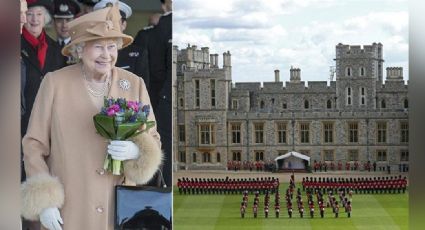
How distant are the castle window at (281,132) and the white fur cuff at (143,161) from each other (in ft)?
6.18

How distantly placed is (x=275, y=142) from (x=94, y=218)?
7.17 ft

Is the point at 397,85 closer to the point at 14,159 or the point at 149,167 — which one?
the point at 149,167

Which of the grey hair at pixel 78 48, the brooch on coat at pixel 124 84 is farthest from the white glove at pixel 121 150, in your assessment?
the grey hair at pixel 78 48

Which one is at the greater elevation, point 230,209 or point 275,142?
point 275,142

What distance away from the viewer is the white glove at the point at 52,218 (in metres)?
6.96

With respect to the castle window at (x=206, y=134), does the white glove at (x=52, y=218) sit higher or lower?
lower

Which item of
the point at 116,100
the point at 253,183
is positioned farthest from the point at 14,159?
the point at 253,183

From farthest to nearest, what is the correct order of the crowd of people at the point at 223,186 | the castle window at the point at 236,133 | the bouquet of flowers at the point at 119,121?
1. the castle window at the point at 236,133
2. the crowd of people at the point at 223,186
3. the bouquet of flowers at the point at 119,121

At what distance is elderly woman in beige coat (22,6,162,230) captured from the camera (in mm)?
6926

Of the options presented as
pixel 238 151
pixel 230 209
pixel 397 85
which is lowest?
pixel 230 209

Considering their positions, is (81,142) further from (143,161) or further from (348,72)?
(348,72)

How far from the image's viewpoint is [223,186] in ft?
28.3

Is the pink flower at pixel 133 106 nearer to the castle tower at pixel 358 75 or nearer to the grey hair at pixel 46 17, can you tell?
the grey hair at pixel 46 17

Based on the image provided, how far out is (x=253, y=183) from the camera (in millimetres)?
8414
